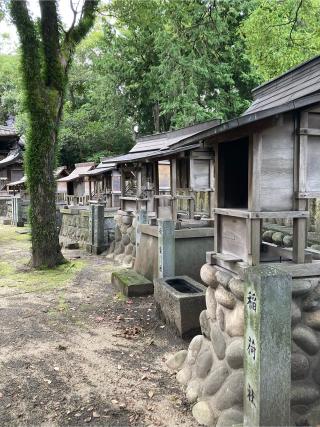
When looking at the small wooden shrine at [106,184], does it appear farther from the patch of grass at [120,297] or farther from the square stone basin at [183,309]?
Answer: the square stone basin at [183,309]

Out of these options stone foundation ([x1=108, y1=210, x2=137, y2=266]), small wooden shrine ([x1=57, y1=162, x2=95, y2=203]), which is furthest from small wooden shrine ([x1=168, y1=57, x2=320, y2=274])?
small wooden shrine ([x1=57, y1=162, x2=95, y2=203])

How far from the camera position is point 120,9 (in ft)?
39.6

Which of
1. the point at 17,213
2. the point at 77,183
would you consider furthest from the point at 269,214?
the point at 77,183

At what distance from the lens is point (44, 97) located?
34.2 feet

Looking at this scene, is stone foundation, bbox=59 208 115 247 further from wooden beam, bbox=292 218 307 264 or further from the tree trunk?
wooden beam, bbox=292 218 307 264

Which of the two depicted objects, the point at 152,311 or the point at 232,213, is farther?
the point at 152,311

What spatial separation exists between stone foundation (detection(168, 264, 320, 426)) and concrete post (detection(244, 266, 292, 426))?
0.44 m

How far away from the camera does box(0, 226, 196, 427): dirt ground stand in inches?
158

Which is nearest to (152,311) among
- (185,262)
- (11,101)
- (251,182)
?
(185,262)

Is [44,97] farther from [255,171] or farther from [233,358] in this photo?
[233,358]

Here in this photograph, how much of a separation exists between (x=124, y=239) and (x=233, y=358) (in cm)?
907

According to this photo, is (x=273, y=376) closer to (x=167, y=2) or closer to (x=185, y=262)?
(x=185, y=262)

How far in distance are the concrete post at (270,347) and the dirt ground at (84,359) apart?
3.38 ft

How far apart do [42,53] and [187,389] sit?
9.68 m
